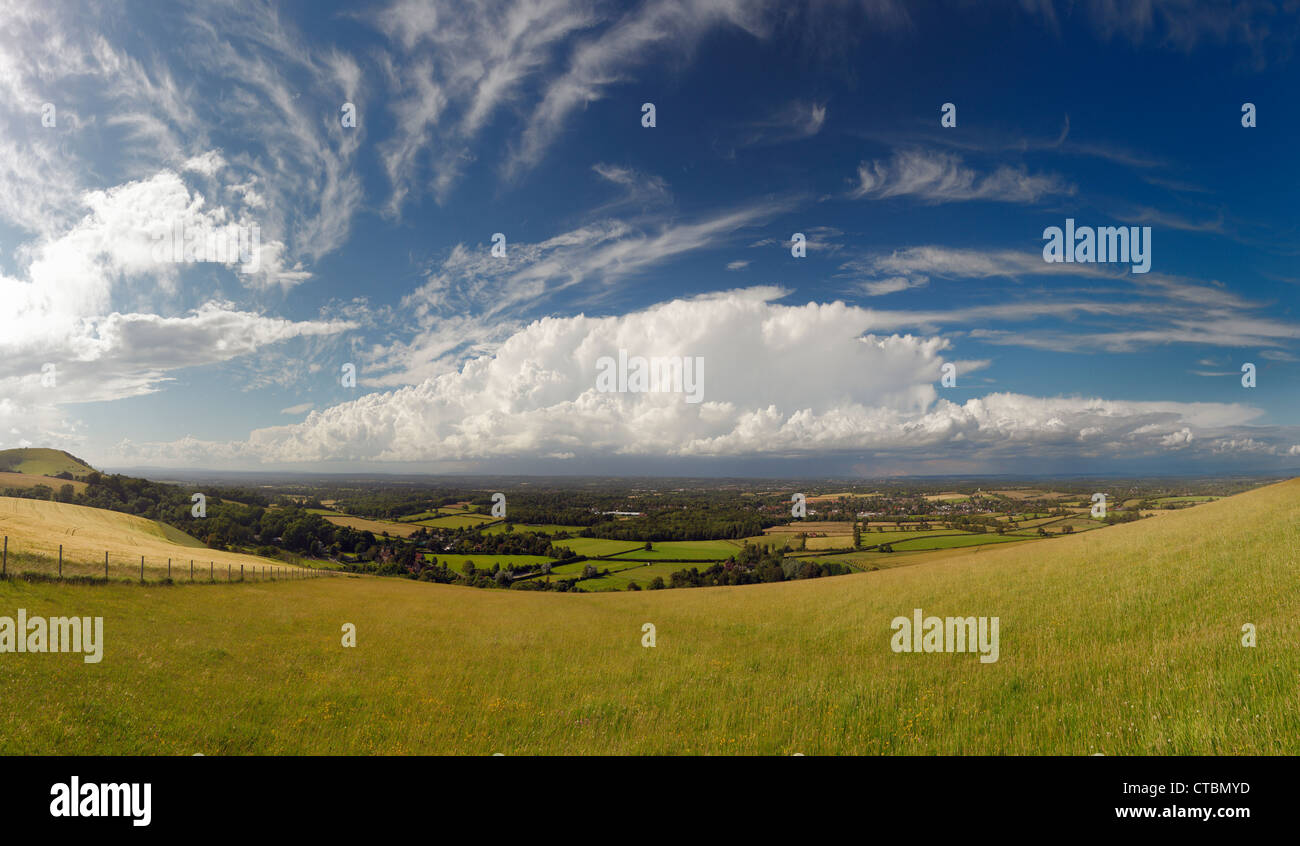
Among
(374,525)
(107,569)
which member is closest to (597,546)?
(107,569)

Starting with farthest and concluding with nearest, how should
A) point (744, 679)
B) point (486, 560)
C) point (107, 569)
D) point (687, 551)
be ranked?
point (687, 551), point (486, 560), point (107, 569), point (744, 679)

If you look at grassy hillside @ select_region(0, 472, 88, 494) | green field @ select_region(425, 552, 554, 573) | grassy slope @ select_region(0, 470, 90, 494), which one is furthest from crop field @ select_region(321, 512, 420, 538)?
grassy slope @ select_region(0, 470, 90, 494)

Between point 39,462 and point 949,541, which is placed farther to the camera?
point 39,462

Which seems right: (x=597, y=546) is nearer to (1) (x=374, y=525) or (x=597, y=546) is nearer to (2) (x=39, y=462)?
(1) (x=374, y=525)

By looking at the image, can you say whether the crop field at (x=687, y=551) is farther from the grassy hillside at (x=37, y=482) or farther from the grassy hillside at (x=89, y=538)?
the grassy hillside at (x=37, y=482)

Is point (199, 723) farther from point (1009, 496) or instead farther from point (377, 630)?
point (1009, 496)

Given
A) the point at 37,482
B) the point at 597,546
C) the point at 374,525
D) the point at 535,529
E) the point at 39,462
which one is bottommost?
the point at 374,525
